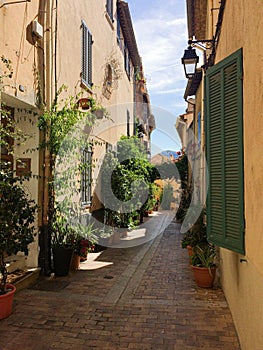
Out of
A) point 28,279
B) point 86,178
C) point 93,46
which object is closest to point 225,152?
point 28,279

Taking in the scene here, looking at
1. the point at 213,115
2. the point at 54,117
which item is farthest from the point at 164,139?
the point at 213,115

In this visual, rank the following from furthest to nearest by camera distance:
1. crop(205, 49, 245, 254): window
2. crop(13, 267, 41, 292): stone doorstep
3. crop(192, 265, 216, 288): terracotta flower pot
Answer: crop(192, 265, 216, 288): terracotta flower pot
crop(13, 267, 41, 292): stone doorstep
crop(205, 49, 245, 254): window

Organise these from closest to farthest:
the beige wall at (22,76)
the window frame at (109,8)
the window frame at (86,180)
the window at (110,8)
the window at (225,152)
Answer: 1. the window at (225,152)
2. the beige wall at (22,76)
3. the window frame at (86,180)
4. the window frame at (109,8)
5. the window at (110,8)

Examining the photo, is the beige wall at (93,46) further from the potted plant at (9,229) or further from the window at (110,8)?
the potted plant at (9,229)

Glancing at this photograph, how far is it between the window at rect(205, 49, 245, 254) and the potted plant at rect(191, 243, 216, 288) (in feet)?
4.96

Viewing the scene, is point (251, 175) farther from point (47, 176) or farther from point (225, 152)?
point (47, 176)

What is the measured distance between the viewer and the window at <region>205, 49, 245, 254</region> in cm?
352

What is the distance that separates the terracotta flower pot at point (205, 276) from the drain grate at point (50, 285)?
7.96 feet

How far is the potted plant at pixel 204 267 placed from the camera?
5.65 m

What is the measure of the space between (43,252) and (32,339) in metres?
2.55

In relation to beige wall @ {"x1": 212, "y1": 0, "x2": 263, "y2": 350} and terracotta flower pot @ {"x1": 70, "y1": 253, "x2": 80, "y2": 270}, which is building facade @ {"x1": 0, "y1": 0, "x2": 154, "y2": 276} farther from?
beige wall @ {"x1": 212, "y1": 0, "x2": 263, "y2": 350}

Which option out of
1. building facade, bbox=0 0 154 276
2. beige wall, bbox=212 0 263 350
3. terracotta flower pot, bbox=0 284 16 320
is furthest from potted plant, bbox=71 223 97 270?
beige wall, bbox=212 0 263 350

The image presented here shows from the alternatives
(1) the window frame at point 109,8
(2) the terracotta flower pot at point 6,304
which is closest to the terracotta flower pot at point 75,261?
(2) the terracotta flower pot at point 6,304

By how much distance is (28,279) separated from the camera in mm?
5676
